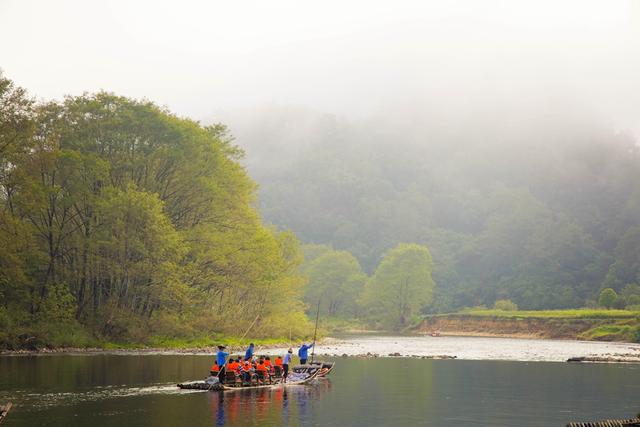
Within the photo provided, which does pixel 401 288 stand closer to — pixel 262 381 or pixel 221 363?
pixel 262 381

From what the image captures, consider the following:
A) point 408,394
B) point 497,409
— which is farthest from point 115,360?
point 497,409

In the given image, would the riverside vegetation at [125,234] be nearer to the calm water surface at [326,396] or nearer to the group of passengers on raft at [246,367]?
the calm water surface at [326,396]

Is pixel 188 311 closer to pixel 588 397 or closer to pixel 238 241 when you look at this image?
pixel 238 241

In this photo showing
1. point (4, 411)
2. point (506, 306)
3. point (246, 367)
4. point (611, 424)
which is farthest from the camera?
point (506, 306)

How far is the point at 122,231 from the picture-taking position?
75.8m

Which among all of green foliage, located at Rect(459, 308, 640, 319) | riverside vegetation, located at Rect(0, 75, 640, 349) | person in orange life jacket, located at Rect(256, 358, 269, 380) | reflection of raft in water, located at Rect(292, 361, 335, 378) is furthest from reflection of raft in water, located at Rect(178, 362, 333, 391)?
green foliage, located at Rect(459, 308, 640, 319)

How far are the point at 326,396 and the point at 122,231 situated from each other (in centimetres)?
4187

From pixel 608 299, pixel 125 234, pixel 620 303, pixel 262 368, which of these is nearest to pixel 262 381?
pixel 262 368

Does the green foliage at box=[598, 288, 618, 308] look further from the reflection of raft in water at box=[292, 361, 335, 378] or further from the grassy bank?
the reflection of raft in water at box=[292, 361, 335, 378]

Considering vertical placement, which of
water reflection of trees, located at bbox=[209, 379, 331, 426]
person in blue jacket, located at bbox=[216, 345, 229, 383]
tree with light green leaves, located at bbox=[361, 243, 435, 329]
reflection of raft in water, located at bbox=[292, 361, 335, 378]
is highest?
tree with light green leaves, located at bbox=[361, 243, 435, 329]

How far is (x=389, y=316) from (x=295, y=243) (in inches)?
3179

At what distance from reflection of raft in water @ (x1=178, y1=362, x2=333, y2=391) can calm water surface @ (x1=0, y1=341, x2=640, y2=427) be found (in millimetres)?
782

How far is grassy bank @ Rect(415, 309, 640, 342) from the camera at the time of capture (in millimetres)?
114750

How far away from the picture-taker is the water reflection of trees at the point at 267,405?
103 feet
